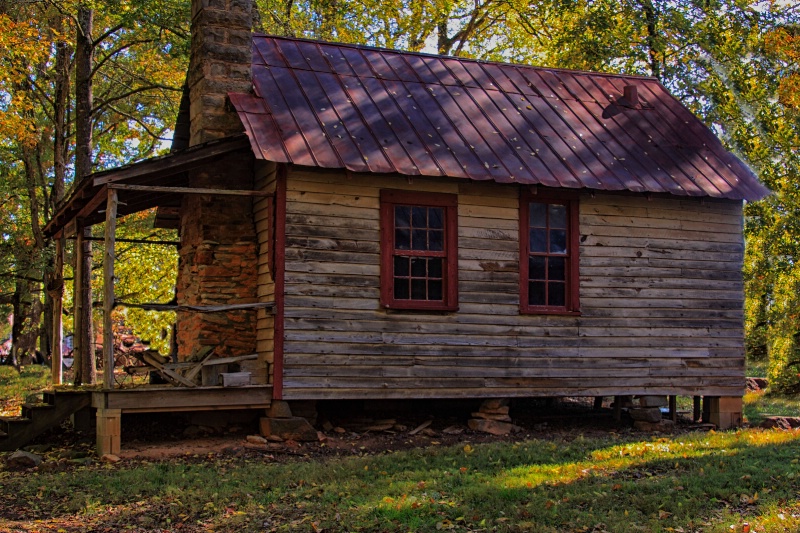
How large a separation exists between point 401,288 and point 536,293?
7.43 feet

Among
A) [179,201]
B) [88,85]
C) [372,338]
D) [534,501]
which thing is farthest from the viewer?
[88,85]

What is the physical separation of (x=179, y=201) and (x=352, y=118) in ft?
11.9

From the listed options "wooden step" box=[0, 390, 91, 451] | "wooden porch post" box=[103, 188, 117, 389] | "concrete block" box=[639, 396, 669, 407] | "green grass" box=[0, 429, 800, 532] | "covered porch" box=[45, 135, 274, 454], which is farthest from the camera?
"concrete block" box=[639, 396, 669, 407]

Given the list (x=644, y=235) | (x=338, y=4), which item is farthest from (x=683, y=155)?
(x=338, y=4)

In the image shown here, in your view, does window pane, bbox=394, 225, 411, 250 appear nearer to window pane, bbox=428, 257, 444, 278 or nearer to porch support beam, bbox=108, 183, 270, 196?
window pane, bbox=428, 257, 444, 278

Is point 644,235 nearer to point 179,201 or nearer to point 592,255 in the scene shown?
point 592,255

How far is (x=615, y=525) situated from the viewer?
7.89 metres

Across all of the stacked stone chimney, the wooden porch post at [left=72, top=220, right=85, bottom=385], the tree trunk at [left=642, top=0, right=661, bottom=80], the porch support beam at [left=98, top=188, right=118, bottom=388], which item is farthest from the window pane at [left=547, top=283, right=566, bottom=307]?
the tree trunk at [left=642, top=0, right=661, bottom=80]

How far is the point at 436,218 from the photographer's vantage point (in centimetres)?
1384

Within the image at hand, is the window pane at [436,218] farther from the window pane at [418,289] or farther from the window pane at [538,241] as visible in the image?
the window pane at [538,241]

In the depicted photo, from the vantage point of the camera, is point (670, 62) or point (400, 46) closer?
point (670, 62)

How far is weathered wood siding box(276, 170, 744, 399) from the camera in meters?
13.0

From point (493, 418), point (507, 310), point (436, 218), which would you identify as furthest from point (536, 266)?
point (493, 418)

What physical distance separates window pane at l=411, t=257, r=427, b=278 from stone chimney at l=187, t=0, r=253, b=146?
347 cm
